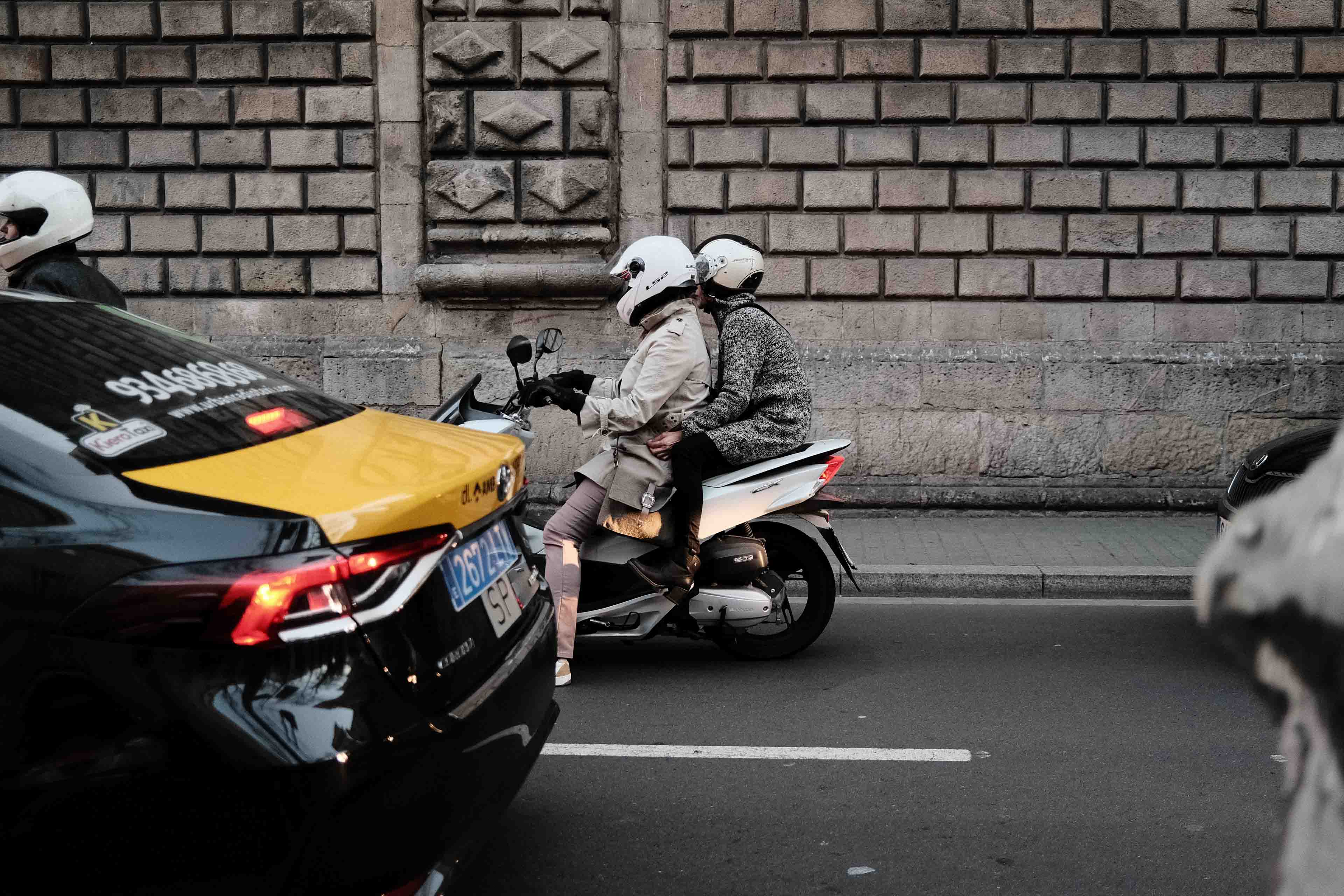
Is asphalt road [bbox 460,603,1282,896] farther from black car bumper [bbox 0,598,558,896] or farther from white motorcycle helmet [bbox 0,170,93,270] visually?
white motorcycle helmet [bbox 0,170,93,270]

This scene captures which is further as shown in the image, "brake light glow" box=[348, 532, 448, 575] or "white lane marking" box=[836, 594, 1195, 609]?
"white lane marking" box=[836, 594, 1195, 609]

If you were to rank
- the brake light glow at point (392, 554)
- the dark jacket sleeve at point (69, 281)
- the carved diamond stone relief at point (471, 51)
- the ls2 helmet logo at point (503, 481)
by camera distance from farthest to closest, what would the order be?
the carved diamond stone relief at point (471, 51) < the dark jacket sleeve at point (69, 281) < the ls2 helmet logo at point (503, 481) < the brake light glow at point (392, 554)

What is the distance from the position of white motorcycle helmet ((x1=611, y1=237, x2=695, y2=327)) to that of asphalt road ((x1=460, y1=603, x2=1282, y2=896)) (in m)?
1.53

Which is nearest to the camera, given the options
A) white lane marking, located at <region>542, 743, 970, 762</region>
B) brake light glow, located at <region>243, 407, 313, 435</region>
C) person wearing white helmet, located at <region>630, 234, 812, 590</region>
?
brake light glow, located at <region>243, 407, 313, 435</region>

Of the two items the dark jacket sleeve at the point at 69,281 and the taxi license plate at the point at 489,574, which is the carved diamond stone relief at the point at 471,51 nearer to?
the dark jacket sleeve at the point at 69,281

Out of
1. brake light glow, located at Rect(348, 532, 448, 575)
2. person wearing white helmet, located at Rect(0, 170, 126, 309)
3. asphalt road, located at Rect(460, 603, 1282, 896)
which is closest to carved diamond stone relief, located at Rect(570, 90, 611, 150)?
asphalt road, located at Rect(460, 603, 1282, 896)

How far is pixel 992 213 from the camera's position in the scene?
9.88 metres

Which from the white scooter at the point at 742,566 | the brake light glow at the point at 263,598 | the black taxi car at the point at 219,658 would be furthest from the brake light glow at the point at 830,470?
the brake light glow at the point at 263,598

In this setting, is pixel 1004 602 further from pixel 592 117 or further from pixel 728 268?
pixel 592 117

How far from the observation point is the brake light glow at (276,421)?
2967mm

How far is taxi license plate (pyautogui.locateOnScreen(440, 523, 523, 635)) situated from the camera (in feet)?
9.40

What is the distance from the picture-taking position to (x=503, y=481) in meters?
3.26

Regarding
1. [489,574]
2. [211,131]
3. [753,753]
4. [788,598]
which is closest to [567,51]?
[211,131]

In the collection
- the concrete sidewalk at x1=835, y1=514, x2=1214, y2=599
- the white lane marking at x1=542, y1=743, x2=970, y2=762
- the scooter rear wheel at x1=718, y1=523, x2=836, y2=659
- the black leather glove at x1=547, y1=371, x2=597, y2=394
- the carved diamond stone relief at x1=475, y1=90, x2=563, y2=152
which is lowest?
the concrete sidewalk at x1=835, y1=514, x2=1214, y2=599
